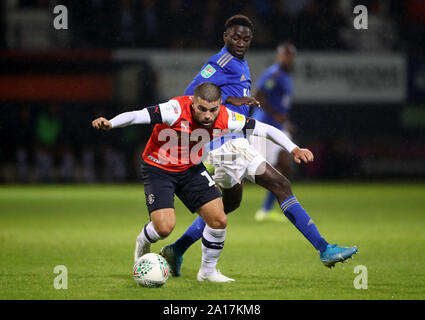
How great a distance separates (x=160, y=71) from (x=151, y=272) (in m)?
13.2

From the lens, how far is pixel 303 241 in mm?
8664

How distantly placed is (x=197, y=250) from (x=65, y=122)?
11939 millimetres

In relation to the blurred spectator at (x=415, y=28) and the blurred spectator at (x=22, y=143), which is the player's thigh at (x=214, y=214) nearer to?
the blurred spectator at (x=22, y=143)

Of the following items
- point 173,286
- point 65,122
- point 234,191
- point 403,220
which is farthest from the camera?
point 65,122

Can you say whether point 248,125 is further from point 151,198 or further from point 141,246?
point 141,246

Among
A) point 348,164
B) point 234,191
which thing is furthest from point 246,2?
point 234,191

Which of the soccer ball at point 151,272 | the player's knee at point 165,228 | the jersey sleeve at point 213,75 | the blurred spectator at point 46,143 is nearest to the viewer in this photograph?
the soccer ball at point 151,272

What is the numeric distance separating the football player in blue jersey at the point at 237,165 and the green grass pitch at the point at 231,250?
28 centimetres

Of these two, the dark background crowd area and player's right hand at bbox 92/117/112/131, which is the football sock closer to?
player's right hand at bbox 92/117/112/131

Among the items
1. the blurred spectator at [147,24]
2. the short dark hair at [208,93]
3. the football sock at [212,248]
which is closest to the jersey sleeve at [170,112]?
Result: the short dark hair at [208,93]

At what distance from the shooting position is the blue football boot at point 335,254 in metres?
5.59

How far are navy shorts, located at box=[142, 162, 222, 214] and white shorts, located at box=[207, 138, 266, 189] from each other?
0.45m

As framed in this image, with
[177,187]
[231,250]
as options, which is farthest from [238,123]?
[231,250]

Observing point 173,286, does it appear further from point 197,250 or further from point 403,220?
point 403,220
